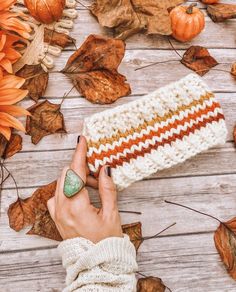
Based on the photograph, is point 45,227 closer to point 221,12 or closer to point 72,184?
point 72,184

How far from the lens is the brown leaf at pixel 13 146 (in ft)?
3.65

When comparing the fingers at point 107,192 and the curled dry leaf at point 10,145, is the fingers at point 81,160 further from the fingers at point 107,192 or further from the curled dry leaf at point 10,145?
the curled dry leaf at point 10,145

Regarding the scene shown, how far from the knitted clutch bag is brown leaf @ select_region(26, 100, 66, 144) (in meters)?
0.11

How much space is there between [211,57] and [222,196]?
45 cm

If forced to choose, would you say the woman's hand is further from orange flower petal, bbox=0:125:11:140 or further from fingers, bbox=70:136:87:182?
orange flower petal, bbox=0:125:11:140

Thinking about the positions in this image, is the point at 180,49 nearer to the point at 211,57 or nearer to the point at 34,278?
the point at 211,57

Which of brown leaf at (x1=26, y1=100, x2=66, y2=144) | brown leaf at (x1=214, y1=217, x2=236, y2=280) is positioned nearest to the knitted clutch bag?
brown leaf at (x1=26, y1=100, x2=66, y2=144)

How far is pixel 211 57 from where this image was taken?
130cm

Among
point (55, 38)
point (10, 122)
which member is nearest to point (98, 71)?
point (55, 38)

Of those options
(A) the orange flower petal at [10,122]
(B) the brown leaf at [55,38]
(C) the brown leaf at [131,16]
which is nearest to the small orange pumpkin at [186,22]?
(C) the brown leaf at [131,16]

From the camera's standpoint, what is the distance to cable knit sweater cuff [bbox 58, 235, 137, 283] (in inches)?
35.1

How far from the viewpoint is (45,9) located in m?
1.20

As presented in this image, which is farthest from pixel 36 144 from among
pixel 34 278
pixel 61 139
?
pixel 34 278

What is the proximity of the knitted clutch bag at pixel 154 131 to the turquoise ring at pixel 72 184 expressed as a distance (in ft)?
0.25
